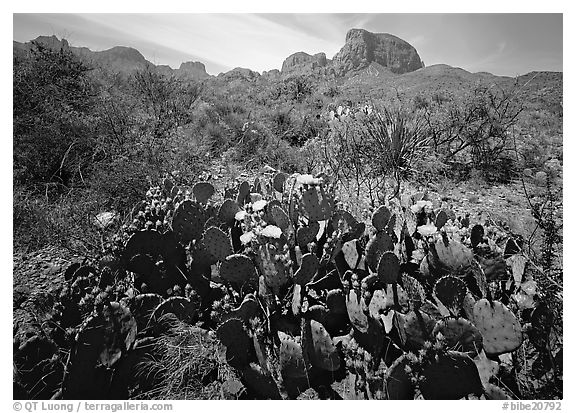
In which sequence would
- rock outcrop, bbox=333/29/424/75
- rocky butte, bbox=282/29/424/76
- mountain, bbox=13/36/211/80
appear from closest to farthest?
rock outcrop, bbox=333/29/424/75, rocky butte, bbox=282/29/424/76, mountain, bbox=13/36/211/80

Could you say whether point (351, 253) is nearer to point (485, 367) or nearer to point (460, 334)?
point (460, 334)

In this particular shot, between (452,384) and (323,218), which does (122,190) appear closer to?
(323,218)

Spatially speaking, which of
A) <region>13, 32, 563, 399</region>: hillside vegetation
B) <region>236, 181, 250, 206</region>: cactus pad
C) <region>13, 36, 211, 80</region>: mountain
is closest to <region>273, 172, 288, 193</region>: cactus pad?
<region>13, 32, 563, 399</region>: hillside vegetation

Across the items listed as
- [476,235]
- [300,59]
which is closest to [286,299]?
[476,235]

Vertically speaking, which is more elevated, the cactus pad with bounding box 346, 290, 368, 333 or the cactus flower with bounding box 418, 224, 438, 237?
the cactus flower with bounding box 418, 224, 438, 237

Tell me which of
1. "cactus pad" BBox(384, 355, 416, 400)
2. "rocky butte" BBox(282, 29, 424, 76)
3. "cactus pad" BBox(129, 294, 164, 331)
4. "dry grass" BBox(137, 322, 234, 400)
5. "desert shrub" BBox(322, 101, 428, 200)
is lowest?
"dry grass" BBox(137, 322, 234, 400)

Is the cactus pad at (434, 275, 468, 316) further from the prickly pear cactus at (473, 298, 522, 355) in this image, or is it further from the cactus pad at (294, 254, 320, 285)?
the cactus pad at (294, 254, 320, 285)

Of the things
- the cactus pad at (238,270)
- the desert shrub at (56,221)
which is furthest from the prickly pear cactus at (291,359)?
the desert shrub at (56,221)

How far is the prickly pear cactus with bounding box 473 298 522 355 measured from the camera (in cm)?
153

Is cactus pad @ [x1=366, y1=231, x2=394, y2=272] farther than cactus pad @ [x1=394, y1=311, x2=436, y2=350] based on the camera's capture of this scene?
Yes

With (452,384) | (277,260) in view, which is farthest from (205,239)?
(452,384)

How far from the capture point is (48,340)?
1661 mm

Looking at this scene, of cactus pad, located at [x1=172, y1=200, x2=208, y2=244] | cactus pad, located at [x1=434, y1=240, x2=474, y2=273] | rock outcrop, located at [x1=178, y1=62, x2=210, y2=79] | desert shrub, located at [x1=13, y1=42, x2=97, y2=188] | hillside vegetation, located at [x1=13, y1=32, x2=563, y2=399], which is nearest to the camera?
hillside vegetation, located at [x1=13, y1=32, x2=563, y2=399]
